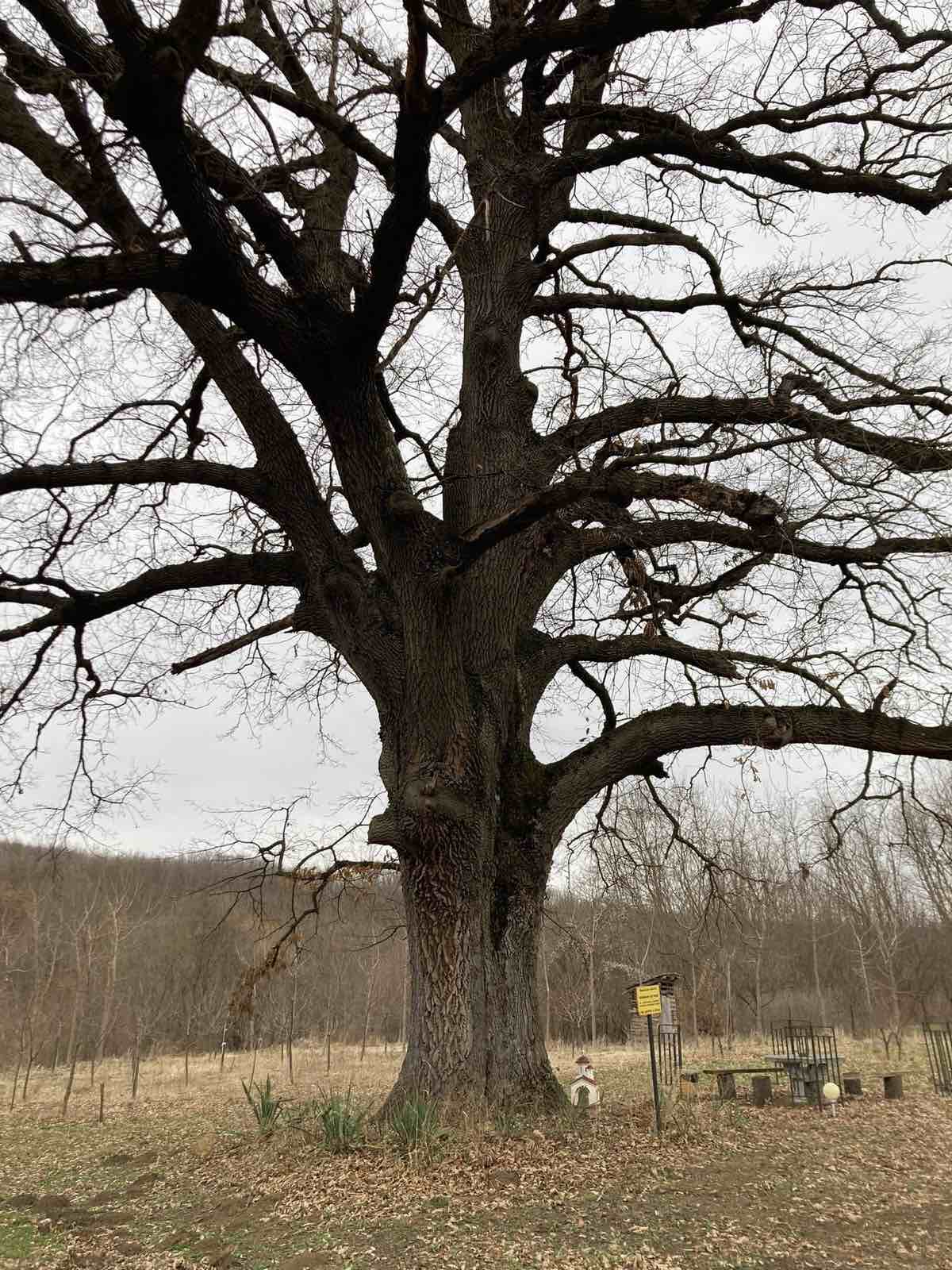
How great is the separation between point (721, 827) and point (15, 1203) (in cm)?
2642

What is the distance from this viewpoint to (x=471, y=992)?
6531mm

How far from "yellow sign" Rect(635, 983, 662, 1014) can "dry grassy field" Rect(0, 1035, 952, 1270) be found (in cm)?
93

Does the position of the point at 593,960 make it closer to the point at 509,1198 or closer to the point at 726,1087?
the point at 726,1087

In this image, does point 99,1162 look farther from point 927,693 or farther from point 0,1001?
point 0,1001

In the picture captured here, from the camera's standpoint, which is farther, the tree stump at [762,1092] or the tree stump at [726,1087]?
the tree stump at [726,1087]

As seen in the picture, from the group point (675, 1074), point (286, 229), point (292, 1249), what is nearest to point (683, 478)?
point (286, 229)

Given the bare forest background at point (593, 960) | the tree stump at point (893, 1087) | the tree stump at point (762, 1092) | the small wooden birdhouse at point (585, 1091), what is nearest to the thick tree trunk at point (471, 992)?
the small wooden birdhouse at point (585, 1091)

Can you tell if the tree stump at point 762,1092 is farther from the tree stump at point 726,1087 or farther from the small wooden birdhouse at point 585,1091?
the small wooden birdhouse at point 585,1091

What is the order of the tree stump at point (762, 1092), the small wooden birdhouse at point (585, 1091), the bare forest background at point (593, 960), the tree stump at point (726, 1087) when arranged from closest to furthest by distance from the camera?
the small wooden birdhouse at point (585, 1091), the tree stump at point (762, 1092), the tree stump at point (726, 1087), the bare forest background at point (593, 960)

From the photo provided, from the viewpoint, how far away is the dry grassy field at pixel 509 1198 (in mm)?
4469

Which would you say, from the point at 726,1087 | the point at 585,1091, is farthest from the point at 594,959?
the point at 585,1091

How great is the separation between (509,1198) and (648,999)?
2.72 meters

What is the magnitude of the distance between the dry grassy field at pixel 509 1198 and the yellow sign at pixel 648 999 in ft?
3.07

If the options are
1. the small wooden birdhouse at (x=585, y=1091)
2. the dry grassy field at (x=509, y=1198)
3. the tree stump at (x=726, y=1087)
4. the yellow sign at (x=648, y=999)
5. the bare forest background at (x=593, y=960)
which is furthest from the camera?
the bare forest background at (x=593, y=960)
